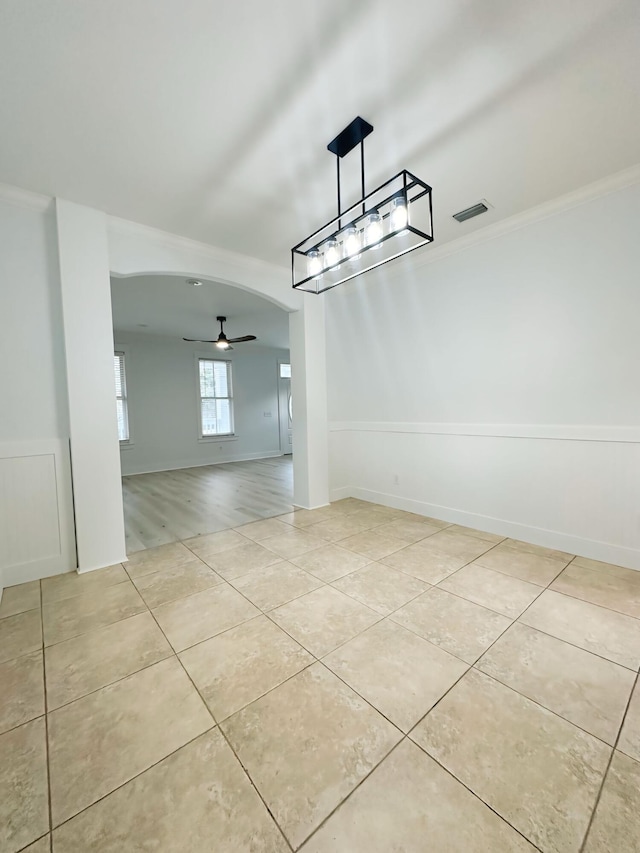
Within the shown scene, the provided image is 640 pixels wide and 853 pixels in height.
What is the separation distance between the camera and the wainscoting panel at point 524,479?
253 centimetres

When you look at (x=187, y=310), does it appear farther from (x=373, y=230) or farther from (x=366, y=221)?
(x=373, y=230)

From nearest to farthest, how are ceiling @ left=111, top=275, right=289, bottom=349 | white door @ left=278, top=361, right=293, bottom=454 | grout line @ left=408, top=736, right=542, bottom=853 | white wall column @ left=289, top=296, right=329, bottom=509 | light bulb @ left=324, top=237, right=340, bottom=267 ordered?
1. grout line @ left=408, top=736, right=542, bottom=853
2. light bulb @ left=324, top=237, right=340, bottom=267
3. white wall column @ left=289, top=296, right=329, bottom=509
4. ceiling @ left=111, top=275, right=289, bottom=349
5. white door @ left=278, top=361, right=293, bottom=454

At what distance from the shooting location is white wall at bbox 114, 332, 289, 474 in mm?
6762

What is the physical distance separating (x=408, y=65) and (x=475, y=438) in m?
2.68

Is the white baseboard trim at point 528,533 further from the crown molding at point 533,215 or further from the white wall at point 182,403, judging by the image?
the white wall at point 182,403

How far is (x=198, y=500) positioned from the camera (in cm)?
473

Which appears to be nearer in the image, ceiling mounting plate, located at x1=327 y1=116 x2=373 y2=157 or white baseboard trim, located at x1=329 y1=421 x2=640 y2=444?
ceiling mounting plate, located at x1=327 y1=116 x2=373 y2=157

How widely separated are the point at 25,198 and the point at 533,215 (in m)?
3.80

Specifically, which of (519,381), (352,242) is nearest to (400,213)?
(352,242)

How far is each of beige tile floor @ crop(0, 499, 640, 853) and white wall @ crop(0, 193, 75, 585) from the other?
12.4 inches

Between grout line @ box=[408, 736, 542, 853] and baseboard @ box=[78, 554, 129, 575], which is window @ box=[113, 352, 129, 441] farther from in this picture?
grout line @ box=[408, 736, 542, 853]

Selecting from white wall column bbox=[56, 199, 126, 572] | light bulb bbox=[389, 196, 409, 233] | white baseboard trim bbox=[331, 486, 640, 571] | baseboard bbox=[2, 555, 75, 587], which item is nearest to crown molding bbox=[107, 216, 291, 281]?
white wall column bbox=[56, 199, 126, 572]

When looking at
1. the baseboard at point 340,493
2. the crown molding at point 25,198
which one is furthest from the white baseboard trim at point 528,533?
the crown molding at point 25,198

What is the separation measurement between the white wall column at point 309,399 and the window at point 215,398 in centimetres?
416
